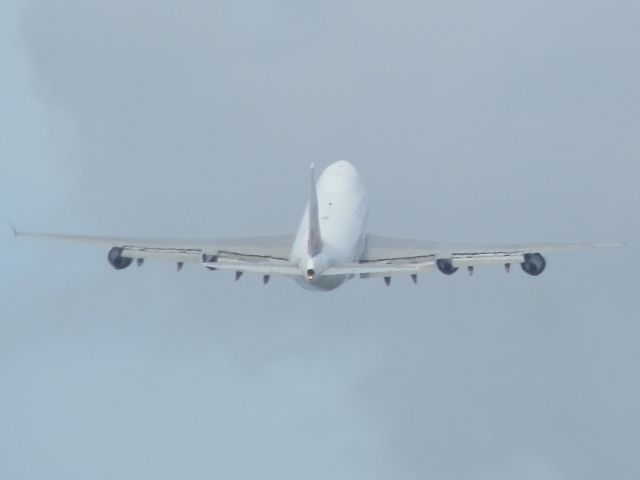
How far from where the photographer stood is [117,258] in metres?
125

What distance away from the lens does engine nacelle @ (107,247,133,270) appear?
125m

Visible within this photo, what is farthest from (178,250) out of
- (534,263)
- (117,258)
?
(534,263)

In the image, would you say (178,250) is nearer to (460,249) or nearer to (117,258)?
(117,258)

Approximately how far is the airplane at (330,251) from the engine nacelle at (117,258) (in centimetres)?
6

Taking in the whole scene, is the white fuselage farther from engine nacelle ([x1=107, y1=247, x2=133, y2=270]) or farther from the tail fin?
engine nacelle ([x1=107, y1=247, x2=133, y2=270])

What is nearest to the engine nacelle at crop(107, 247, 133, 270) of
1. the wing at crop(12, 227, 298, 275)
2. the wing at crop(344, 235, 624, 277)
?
the wing at crop(12, 227, 298, 275)

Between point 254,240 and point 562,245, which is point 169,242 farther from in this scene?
point 562,245

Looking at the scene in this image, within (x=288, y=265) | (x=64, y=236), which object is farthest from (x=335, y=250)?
(x=64, y=236)

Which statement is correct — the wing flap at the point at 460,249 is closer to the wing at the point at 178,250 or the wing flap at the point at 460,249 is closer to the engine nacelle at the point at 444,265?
the engine nacelle at the point at 444,265

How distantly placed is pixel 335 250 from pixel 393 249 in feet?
21.7

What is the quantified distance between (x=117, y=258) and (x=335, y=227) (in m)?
12.4

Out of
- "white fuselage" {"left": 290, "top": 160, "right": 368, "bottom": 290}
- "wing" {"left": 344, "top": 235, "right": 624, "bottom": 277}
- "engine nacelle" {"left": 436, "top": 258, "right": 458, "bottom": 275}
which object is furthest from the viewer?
"engine nacelle" {"left": 436, "top": 258, "right": 458, "bottom": 275}

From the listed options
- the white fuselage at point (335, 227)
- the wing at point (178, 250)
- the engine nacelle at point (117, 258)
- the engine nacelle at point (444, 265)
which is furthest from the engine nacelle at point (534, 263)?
the engine nacelle at point (117, 258)

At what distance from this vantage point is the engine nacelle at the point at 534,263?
397ft
